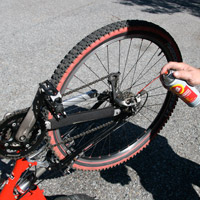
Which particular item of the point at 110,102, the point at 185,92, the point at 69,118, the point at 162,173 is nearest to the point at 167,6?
the point at 162,173

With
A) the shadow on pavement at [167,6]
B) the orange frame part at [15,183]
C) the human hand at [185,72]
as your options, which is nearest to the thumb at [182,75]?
the human hand at [185,72]

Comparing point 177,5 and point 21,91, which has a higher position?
point 177,5

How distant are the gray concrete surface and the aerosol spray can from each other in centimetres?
100

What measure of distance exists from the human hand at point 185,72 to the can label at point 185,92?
5cm

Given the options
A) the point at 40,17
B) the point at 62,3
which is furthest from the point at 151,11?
the point at 40,17

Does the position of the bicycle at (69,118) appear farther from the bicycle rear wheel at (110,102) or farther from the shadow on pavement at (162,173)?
the shadow on pavement at (162,173)

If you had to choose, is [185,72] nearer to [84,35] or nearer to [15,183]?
[15,183]

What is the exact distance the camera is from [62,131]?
2.58 metres

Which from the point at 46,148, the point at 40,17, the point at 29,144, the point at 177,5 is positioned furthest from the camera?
the point at 177,5

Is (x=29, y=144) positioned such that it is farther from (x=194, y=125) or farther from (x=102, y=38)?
(x=194, y=125)

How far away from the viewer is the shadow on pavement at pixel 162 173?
2209mm

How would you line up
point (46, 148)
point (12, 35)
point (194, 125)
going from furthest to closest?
point (12, 35) < point (194, 125) < point (46, 148)

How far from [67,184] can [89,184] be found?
194 mm

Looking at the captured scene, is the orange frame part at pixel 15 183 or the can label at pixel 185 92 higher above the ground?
the can label at pixel 185 92
